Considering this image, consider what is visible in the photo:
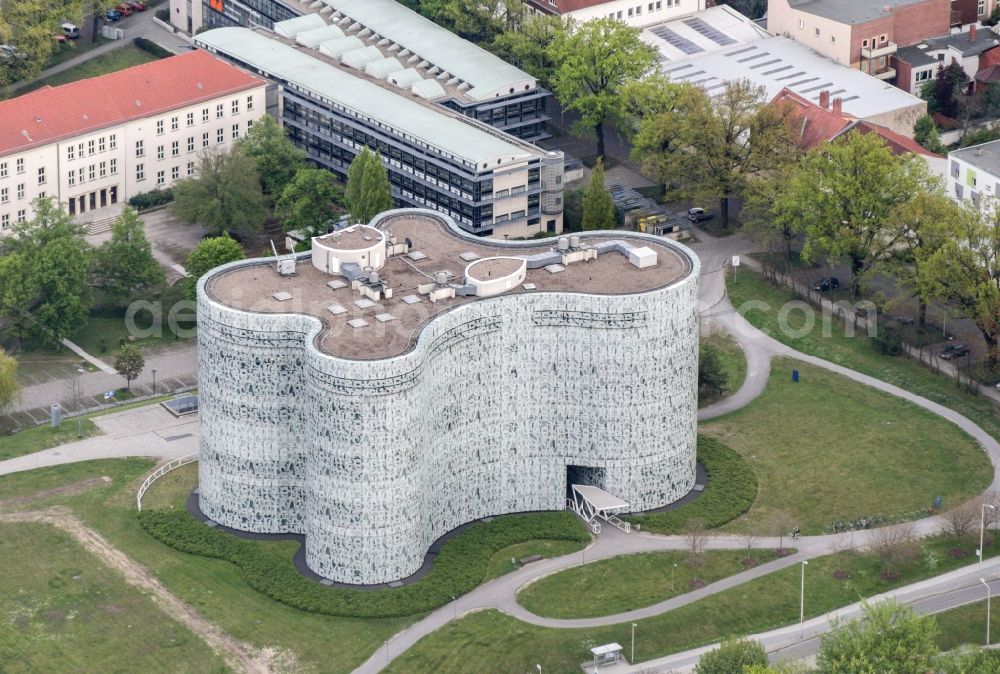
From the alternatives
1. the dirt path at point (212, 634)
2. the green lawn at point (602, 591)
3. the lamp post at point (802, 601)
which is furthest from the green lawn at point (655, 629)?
the dirt path at point (212, 634)

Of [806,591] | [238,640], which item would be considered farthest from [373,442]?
[806,591]

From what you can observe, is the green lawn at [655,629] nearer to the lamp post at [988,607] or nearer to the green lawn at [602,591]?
the green lawn at [602,591]

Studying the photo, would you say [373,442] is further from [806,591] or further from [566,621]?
[806,591]

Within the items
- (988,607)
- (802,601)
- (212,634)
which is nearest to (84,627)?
(212,634)

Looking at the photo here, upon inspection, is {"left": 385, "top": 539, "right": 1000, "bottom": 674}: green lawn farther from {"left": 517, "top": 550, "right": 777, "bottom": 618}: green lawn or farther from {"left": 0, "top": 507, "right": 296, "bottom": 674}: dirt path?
{"left": 0, "top": 507, "right": 296, "bottom": 674}: dirt path

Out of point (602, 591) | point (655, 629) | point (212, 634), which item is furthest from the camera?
point (602, 591)

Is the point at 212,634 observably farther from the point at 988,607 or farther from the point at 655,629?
the point at 988,607

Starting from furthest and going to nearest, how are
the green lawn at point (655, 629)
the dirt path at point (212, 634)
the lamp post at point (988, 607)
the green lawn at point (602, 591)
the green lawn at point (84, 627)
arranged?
the green lawn at point (602, 591), the lamp post at point (988, 607), the green lawn at point (655, 629), the dirt path at point (212, 634), the green lawn at point (84, 627)
